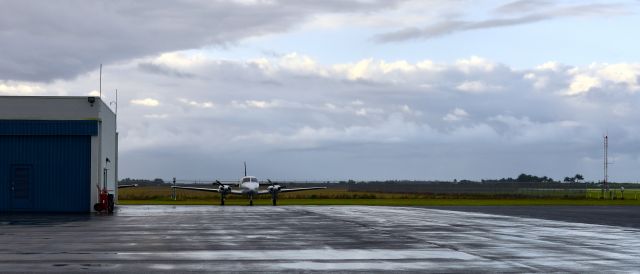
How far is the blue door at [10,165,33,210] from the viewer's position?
40.9 meters

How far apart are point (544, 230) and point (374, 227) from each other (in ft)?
19.6

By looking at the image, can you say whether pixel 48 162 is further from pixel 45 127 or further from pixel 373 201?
pixel 373 201

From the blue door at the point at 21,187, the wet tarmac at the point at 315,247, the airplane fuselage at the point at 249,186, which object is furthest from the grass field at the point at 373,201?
the wet tarmac at the point at 315,247

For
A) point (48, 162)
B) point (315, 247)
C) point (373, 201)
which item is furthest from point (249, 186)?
point (315, 247)

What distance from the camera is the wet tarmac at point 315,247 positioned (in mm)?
15500

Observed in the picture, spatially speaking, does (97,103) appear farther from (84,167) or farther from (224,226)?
(224,226)

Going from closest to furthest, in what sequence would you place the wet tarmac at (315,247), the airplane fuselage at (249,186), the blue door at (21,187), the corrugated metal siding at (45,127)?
the wet tarmac at (315,247), the blue door at (21,187), the corrugated metal siding at (45,127), the airplane fuselage at (249,186)

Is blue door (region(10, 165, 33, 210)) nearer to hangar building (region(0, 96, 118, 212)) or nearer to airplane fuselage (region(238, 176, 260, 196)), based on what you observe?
hangar building (region(0, 96, 118, 212))

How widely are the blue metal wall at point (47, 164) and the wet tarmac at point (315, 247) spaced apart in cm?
1172

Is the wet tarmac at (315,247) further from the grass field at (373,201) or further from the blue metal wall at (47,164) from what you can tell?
the grass field at (373,201)

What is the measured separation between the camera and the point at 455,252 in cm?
1844

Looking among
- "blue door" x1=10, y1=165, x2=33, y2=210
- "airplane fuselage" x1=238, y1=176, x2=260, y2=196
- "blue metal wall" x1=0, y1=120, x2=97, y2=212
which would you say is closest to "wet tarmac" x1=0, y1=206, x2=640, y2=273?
"blue metal wall" x1=0, y1=120, x2=97, y2=212

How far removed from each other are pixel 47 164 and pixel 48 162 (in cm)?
12

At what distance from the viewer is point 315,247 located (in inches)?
771
